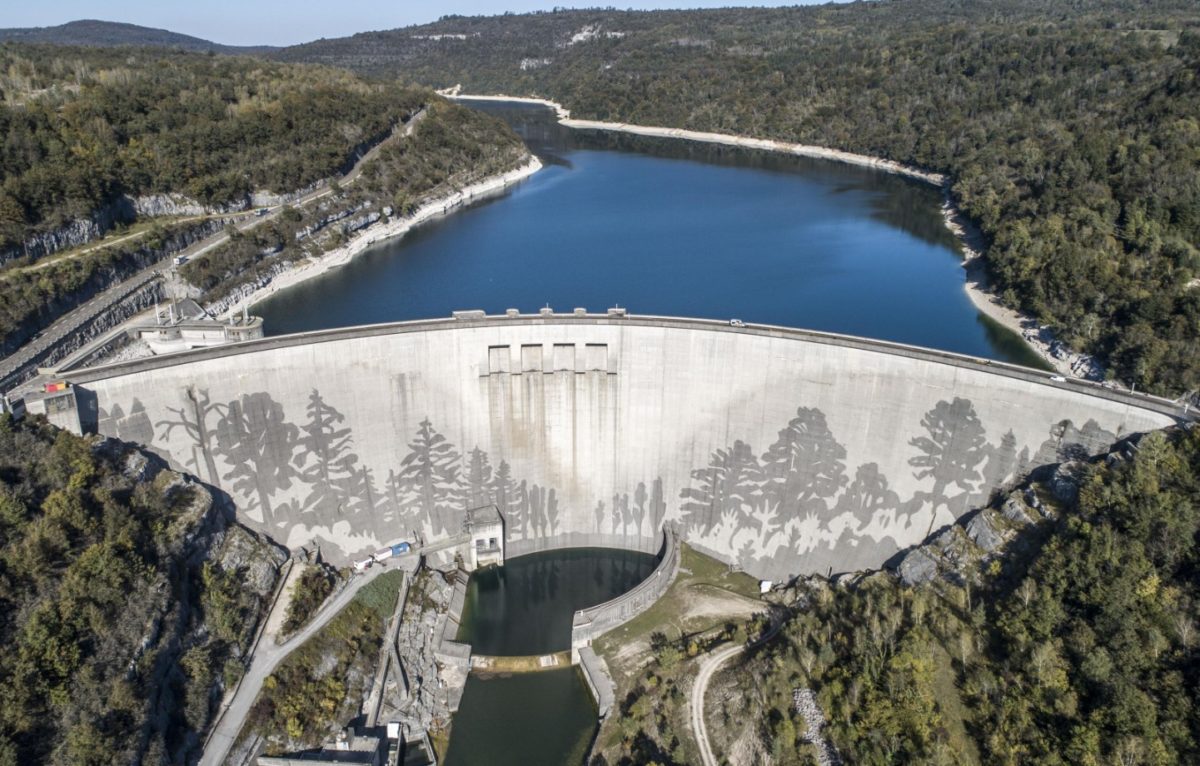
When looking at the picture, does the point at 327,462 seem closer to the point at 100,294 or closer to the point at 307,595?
the point at 307,595

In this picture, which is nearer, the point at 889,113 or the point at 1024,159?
the point at 1024,159

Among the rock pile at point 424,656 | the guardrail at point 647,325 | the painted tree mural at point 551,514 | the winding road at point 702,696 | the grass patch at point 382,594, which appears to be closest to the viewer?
the winding road at point 702,696

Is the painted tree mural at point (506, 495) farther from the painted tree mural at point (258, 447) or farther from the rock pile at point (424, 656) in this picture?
the painted tree mural at point (258, 447)

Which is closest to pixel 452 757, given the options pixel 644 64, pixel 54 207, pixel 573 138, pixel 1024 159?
pixel 54 207

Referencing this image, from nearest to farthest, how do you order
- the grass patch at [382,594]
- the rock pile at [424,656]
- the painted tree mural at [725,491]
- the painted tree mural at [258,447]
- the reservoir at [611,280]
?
the rock pile at [424,656] → the reservoir at [611,280] → the grass patch at [382,594] → the painted tree mural at [258,447] → the painted tree mural at [725,491]

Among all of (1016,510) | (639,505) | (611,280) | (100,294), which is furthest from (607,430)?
(100,294)

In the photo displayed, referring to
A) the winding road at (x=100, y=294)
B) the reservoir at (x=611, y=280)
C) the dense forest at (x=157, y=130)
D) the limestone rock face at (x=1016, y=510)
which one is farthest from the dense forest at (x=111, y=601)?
the dense forest at (x=157, y=130)

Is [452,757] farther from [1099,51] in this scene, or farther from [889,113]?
[889,113]
